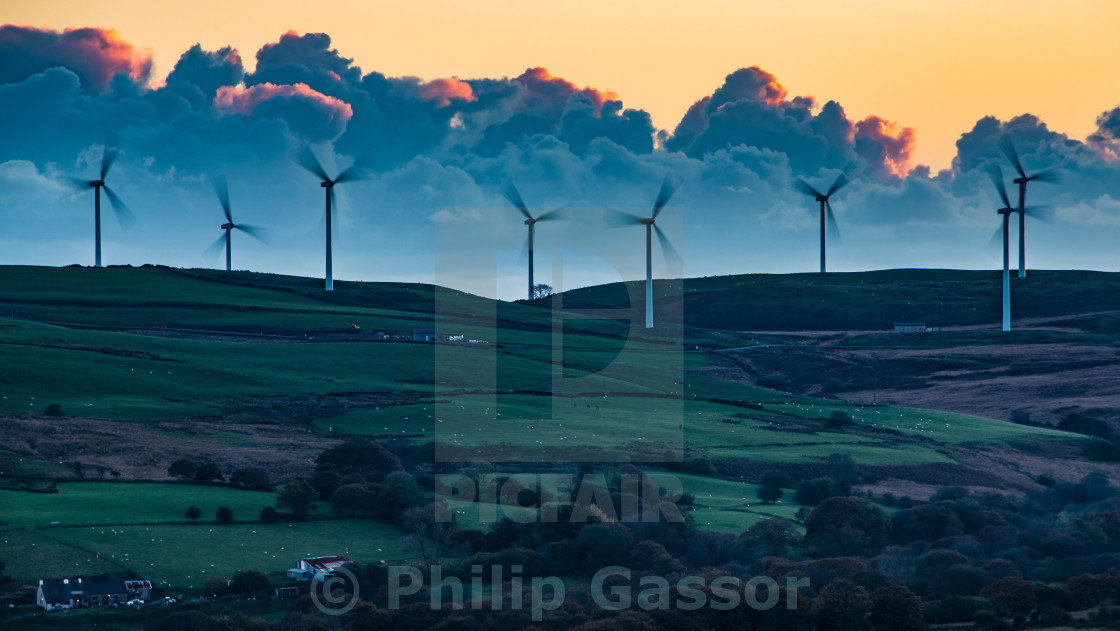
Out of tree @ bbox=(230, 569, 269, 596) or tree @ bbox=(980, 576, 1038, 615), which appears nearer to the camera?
tree @ bbox=(230, 569, 269, 596)

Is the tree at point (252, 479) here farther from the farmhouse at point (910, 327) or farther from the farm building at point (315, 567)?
the farmhouse at point (910, 327)

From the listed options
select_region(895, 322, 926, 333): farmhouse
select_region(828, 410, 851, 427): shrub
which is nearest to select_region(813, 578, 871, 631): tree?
select_region(828, 410, 851, 427): shrub

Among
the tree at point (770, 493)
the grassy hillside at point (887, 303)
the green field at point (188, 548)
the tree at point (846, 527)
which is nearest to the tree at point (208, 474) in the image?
the green field at point (188, 548)

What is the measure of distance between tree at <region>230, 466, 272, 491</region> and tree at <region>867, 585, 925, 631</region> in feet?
105

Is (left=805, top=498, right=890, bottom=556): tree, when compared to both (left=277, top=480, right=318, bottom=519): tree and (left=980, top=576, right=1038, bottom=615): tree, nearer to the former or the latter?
(left=980, top=576, right=1038, bottom=615): tree

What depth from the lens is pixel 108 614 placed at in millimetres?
38750

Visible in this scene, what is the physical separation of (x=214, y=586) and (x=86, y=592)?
4.34 m

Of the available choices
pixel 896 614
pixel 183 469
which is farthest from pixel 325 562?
pixel 896 614

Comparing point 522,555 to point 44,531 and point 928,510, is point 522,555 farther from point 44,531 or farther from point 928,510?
point 928,510

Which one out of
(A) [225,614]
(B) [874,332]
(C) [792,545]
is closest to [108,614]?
(A) [225,614]

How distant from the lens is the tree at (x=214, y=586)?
42.1m

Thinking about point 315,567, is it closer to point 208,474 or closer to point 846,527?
point 208,474

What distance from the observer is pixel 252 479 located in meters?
59.8

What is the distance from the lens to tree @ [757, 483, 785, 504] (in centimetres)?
6300
